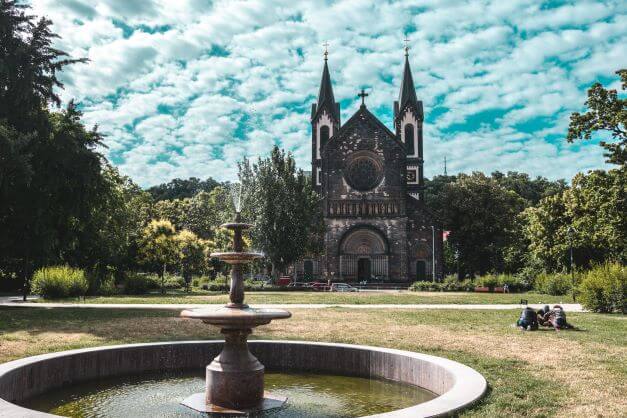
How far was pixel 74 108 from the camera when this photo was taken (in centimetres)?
2506

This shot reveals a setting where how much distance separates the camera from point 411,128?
69812mm

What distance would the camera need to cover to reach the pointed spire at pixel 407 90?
70.0m

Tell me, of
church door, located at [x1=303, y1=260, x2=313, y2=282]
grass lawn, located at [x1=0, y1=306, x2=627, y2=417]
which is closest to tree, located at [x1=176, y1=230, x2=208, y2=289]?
church door, located at [x1=303, y1=260, x2=313, y2=282]

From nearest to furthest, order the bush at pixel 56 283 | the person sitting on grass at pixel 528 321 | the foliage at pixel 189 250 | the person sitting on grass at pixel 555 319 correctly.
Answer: the person sitting on grass at pixel 528 321
the person sitting on grass at pixel 555 319
the bush at pixel 56 283
the foliage at pixel 189 250

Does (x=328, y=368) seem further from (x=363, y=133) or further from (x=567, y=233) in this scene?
(x=363, y=133)

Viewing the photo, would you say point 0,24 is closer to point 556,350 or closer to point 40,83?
point 40,83

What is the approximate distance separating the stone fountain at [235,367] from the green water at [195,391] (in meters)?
0.35

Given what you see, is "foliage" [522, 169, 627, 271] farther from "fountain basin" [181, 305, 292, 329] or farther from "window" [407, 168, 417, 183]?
"fountain basin" [181, 305, 292, 329]

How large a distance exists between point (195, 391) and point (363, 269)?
48266mm

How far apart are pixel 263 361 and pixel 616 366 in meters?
6.55

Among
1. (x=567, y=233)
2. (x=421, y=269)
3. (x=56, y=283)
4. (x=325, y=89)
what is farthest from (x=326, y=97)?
(x=56, y=283)

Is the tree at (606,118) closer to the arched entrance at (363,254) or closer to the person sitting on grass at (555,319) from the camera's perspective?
the person sitting on grass at (555,319)

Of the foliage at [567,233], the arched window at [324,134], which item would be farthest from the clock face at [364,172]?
the foliage at [567,233]

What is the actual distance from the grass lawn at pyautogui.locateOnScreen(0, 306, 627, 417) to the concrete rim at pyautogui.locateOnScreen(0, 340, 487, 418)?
38 centimetres
